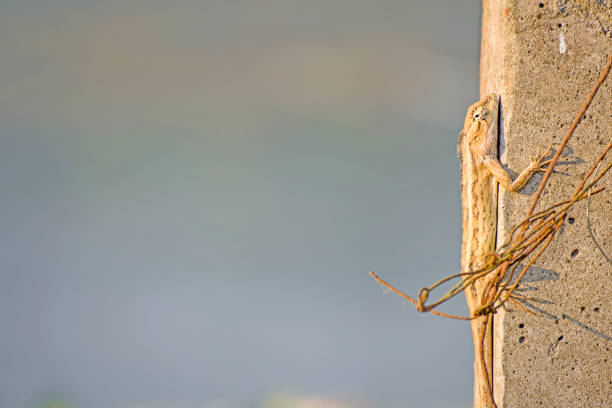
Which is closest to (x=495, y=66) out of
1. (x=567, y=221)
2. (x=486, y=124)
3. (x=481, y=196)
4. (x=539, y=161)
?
(x=486, y=124)

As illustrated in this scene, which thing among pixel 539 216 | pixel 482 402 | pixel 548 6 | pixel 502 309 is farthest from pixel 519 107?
pixel 482 402

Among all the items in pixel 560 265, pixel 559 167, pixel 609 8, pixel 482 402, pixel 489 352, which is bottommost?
pixel 482 402

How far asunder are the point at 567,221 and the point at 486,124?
623 millimetres

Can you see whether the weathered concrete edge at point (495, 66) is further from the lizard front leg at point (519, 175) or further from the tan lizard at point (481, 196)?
the lizard front leg at point (519, 175)

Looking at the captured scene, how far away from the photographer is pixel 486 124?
3.21m

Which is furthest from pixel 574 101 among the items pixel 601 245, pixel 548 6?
pixel 601 245

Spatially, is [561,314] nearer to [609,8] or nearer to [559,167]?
[559,167]

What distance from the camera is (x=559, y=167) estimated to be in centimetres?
311

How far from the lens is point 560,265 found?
122 inches

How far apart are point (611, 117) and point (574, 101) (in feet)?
0.63

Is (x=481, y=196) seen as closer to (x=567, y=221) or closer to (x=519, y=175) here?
(x=519, y=175)

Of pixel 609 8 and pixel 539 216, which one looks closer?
pixel 539 216

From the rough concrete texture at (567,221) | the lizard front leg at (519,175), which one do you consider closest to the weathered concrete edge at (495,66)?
the rough concrete texture at (567,221)

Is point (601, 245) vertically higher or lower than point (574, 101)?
lower
